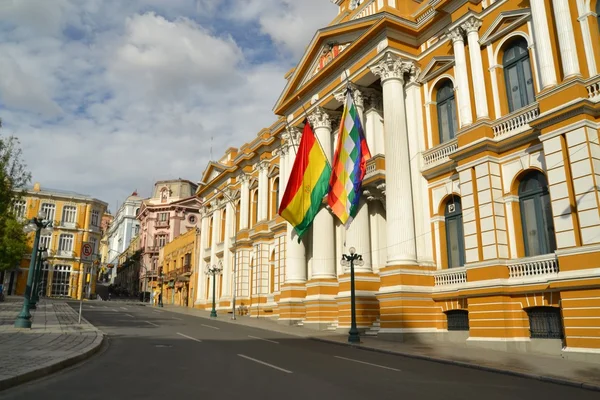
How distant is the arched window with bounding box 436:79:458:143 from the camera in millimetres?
22312

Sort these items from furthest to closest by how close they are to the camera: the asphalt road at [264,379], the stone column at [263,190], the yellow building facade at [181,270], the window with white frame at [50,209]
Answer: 1. the window with white frame at [50,209]
2. the yellow building facade at [181,270]
3. the stone column at [263,190]
4. the asphalt road at [264,379]

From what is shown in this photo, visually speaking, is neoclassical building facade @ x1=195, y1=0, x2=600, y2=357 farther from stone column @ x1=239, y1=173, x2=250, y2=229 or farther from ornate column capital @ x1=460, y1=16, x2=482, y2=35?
stone column @ x1=239, y1=173, x2=250, y2=229

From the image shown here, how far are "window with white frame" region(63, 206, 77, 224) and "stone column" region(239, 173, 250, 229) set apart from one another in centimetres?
3840

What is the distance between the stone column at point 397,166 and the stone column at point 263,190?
16.5 metres

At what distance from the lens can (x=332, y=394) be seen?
26.9 feet

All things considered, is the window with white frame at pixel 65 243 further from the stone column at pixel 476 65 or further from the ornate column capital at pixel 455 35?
the stone column at pixel 476 65

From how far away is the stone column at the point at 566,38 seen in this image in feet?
52.5

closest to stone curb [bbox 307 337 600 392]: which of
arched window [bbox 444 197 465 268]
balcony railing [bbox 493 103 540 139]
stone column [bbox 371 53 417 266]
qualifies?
stone column [bbox 371 53 417 266]

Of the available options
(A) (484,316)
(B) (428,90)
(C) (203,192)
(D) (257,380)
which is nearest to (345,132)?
(B) (428,90)

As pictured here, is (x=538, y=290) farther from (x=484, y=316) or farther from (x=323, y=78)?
(x=323, y=78)

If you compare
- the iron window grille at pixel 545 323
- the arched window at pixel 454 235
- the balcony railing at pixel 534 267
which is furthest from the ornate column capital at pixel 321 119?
the iron window grille at pixel 545 323

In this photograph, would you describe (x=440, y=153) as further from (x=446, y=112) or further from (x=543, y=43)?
(x=543, y=43)

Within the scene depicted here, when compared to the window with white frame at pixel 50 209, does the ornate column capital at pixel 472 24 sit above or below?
below

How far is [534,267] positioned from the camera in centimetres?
1664
